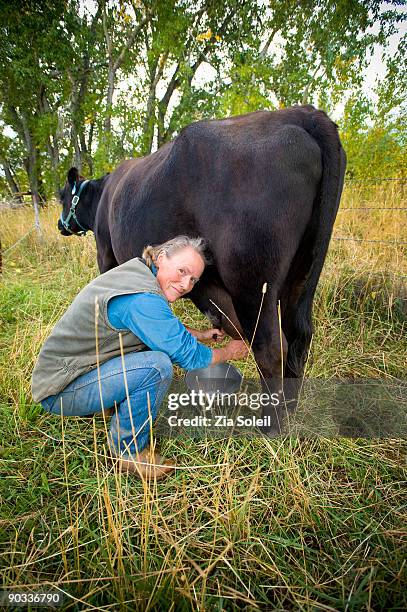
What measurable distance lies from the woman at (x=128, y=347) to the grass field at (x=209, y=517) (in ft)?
0.75

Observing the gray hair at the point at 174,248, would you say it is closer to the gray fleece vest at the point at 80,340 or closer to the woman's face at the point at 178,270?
the woman's face at the point at 178,270

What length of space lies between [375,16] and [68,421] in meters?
15.5

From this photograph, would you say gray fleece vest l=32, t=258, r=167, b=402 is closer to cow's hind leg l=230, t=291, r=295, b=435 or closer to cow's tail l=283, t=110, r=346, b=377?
cow's hind leg l=230, t=291, r=295, b=435

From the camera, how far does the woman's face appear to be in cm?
173

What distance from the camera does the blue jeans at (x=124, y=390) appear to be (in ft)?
5.42

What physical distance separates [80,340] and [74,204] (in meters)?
2.98

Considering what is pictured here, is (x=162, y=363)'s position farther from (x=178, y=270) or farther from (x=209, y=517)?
(x=209, y=517)

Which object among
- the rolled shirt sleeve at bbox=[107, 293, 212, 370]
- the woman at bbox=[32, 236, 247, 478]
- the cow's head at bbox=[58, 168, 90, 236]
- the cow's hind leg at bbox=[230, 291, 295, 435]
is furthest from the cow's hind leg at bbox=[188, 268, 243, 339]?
the cow's head at bbox=[58, 168, 90, 236]

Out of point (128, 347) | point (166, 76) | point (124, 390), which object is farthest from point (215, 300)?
point (166, 76)

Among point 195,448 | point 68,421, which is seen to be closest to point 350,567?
point 195,448

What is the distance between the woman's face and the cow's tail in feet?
2.09

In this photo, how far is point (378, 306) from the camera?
3.46 m

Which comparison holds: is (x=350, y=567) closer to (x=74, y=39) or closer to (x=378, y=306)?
(x=378, y=306)

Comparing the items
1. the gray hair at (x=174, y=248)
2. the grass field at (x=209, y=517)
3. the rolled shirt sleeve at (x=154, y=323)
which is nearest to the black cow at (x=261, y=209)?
the gray hair at (x=174, y=248)
